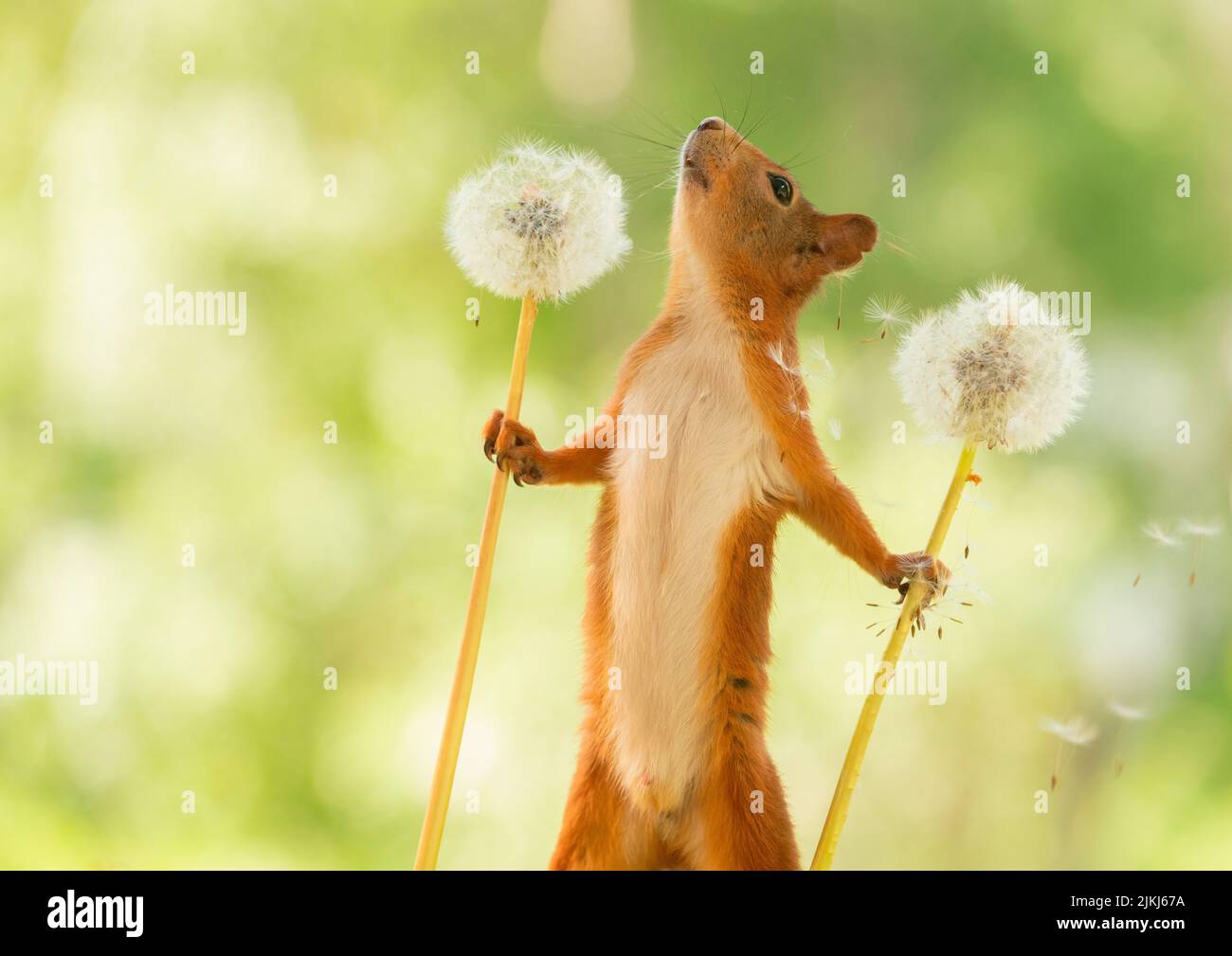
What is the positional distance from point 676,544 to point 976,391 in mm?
238

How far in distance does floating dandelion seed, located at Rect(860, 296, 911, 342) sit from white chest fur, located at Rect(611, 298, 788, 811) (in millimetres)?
108

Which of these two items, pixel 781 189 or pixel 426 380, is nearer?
pixel 781 189

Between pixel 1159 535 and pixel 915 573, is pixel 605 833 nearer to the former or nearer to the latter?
pixel 915 573

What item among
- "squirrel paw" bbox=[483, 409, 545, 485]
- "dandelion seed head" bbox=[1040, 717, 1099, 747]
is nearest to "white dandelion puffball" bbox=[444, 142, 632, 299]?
"squirrel paw" bbox=[483, 409, 545, 485]

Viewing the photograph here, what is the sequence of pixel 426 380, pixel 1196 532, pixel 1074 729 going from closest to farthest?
pixel 1074 729
pixel 1196 532
pixel 426 380

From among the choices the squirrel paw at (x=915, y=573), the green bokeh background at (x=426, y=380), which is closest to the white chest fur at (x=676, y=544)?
the squirrel paw at (x=915, y=573)

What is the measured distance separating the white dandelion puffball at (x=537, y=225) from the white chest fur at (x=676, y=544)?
0.12 metres

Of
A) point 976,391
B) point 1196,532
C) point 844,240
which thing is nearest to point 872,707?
point 976,391

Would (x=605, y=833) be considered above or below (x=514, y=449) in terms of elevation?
below

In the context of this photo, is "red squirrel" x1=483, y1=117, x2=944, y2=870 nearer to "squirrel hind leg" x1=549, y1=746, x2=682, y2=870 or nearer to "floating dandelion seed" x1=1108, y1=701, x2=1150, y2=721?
"squirrel hind leg" x1=549, y1=746, x2=682, y2=870

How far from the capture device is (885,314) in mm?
963
